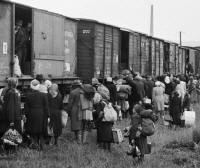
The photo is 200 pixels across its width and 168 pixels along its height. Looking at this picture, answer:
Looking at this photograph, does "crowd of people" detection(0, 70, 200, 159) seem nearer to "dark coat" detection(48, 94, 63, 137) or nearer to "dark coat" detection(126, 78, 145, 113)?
"dark coat" detection(48, 94, 63, 137)

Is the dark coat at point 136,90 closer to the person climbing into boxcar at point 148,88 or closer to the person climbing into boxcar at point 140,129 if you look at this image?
the person climbing into boxcar at point 148,88

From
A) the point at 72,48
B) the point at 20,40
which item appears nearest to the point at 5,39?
the point at 20,40

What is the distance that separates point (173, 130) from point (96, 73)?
4.49 m

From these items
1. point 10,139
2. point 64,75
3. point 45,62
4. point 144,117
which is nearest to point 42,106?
point 10,139

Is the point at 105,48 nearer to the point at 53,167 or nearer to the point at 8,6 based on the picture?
the point at 8,6

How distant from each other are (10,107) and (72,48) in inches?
306

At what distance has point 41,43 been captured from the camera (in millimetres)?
13562

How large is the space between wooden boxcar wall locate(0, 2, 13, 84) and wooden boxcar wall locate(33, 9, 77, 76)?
1.52m

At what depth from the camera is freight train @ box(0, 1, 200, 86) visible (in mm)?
11602

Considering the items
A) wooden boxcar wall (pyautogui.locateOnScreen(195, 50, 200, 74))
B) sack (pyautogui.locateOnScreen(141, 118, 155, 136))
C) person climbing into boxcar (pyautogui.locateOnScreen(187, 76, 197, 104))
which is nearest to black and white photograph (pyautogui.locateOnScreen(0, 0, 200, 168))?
sack (pyautogui.locateOnScreen(141, 118, 155, 136))

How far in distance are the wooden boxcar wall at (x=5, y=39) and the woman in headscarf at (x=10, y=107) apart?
203 cm

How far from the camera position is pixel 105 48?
62.6ft

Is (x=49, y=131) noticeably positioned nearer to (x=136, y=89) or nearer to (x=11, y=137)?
(x=11, y=137)

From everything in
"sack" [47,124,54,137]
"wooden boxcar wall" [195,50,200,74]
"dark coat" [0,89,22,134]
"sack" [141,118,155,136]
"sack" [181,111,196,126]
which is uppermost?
"wooden boxcar wall" [195,50,200,74]
